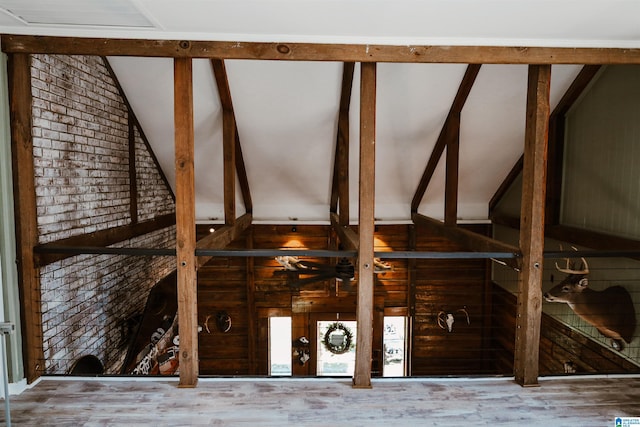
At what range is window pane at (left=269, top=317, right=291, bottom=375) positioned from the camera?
8.45 meters

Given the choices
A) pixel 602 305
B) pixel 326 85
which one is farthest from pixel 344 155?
pixel 602 305

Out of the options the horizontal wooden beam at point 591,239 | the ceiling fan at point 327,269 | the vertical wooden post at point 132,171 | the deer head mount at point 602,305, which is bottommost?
the deer head mount at point 602,305

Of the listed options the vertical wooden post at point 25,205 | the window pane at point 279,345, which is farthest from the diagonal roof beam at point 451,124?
the vertical wooden post at point 25,205

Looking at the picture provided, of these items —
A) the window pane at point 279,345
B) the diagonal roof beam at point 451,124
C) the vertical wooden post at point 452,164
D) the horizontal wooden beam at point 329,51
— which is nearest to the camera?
the horizontal wooden beam at point 329,51

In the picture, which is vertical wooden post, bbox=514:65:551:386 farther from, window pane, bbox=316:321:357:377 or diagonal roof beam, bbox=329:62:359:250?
window pane, bbox=316:321:357:377

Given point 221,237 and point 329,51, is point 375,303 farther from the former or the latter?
point 329,51

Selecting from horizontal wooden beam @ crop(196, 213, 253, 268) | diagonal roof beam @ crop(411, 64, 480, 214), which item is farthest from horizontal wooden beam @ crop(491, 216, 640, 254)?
horizontal wooden beam @ crop(196, 213, 253, 268)

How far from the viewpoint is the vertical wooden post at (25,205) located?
3.42 metres

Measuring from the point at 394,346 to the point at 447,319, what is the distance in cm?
121

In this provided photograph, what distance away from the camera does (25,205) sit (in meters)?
3.50

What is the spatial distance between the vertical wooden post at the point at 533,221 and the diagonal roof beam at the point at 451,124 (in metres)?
1.29

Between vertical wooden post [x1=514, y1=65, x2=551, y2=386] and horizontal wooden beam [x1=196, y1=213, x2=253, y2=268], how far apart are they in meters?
2.78

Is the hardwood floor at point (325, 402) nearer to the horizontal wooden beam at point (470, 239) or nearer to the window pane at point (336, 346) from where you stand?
the horizontal wooden beam at point (470, 239)

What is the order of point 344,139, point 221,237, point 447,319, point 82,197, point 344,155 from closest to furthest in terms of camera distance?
point 82,197 < point 221,237 < point 344,139 < point 344,155 < point 447,319
